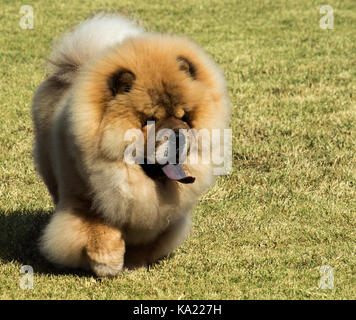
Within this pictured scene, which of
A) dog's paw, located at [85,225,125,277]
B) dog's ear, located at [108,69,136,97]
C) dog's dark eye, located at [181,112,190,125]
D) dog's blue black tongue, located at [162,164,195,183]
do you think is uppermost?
dog's ear, located at [108,69,136,97]

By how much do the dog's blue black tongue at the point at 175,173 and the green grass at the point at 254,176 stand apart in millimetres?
823

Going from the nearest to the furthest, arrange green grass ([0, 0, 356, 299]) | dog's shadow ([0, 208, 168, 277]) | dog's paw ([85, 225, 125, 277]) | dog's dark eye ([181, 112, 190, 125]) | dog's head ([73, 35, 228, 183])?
dog's head ([73, 35, 228, 183]) → dog's dark eye ([181, 112, 190, 125]) → dog's paw ([85, 225, 125, 277]) → green grass ([0, 0, 356, 299]) → dog's shadow ([0, 208, 168, 277])

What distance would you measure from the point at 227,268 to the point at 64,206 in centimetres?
125

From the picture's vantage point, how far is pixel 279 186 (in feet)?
19.8

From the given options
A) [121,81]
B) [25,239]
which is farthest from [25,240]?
[121,81]

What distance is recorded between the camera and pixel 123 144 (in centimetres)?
350

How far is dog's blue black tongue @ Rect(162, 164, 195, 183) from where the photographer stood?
3.59 m

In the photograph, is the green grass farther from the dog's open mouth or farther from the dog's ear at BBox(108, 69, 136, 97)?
the dog's ear at BBox(108, 69, 136, 97)

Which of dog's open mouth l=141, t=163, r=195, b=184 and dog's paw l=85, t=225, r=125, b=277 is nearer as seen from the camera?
dog's open mouth l=141, t=163, r=195, b=184

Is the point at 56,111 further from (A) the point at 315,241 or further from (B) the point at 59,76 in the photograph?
(A) the point at 315,241

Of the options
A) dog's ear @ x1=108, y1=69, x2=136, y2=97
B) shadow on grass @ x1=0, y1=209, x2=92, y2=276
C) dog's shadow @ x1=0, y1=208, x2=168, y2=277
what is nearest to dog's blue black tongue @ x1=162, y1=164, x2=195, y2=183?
dog's ear @ x1=108, y1=69, x2=136, y2=97

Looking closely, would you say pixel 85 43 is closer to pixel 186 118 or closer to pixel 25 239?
pixel 186 118

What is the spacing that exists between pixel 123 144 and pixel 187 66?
62 centimetres

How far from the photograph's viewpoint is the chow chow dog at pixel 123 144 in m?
3.54
